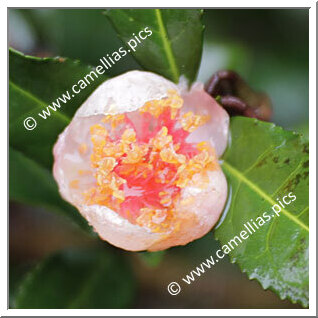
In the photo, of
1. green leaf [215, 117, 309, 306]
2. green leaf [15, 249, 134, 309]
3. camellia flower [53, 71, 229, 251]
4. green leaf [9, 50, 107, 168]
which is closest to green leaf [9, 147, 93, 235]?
green leaf [15, 249, 134, 309]

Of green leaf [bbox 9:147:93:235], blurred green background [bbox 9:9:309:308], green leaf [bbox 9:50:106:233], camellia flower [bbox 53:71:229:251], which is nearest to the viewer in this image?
camellia flower [bbox 53:71:229:251]

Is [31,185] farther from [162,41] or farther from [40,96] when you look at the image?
[162,41]

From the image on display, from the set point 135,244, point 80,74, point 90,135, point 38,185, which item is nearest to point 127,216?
point 135,244

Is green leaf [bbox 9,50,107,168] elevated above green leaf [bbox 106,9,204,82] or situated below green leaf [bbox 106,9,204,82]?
below

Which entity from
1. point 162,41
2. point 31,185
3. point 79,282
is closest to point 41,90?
point 162,41

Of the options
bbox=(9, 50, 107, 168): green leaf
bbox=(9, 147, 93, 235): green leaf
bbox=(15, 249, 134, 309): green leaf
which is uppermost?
bbox=(9, 50, 107, 168): green leaf

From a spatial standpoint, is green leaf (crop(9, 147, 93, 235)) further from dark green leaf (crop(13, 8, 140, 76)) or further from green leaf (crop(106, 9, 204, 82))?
green leaf (crop(106, 9, 204, 82))
